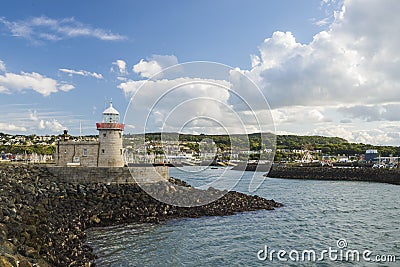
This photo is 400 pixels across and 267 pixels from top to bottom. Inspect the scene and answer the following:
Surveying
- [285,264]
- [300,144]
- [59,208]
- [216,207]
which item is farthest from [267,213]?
[300,144]

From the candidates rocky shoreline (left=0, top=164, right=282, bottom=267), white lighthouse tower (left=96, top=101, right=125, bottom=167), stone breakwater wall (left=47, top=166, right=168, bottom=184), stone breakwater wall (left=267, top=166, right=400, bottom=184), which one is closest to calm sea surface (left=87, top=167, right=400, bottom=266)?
rocky shoreline (left=0, top=164, right=282, bottom=267)

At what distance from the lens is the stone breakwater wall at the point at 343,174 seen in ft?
157

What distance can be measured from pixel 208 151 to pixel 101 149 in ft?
32.2

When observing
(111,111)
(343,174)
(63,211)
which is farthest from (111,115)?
(343,174)

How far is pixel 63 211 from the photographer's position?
643 inches

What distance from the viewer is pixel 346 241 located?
14609 millimetres

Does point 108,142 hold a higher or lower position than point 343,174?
higher

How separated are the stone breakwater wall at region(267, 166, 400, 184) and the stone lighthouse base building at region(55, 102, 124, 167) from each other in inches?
1495

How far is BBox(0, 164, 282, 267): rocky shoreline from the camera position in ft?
34.6

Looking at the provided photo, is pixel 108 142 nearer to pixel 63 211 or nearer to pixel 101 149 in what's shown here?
pixel 101 149

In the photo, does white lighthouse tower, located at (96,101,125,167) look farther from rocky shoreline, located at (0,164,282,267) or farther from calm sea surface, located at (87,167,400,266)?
calm sea surface, located at (87,167,400,266)

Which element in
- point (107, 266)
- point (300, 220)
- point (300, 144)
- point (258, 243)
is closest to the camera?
point (107, 266)

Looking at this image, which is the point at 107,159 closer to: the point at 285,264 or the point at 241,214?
the point at 241,214

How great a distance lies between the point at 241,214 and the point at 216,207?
4.71 feet
